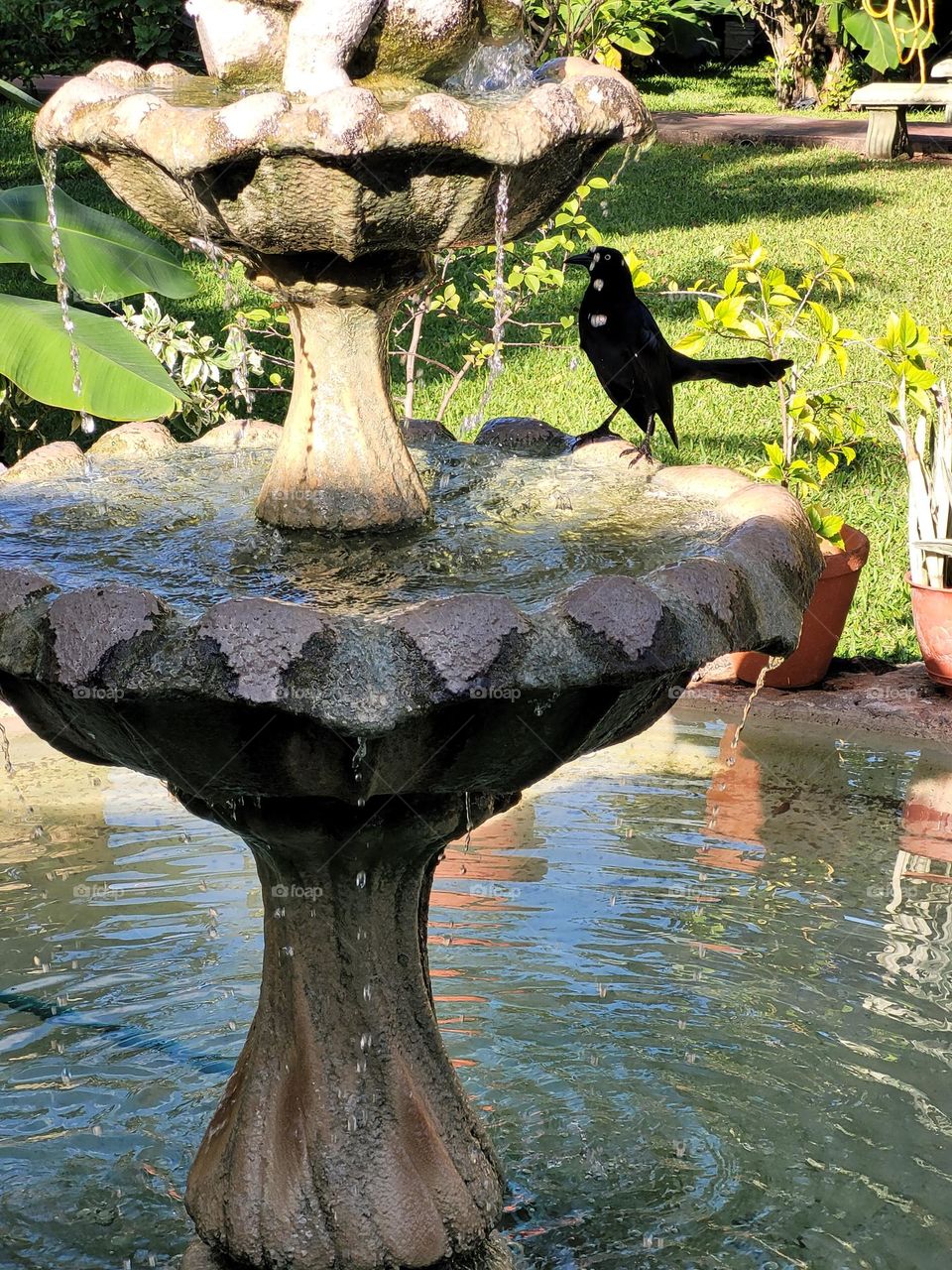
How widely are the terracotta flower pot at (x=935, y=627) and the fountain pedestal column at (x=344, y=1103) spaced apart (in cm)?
305

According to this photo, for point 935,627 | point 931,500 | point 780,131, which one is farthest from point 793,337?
point 780,131

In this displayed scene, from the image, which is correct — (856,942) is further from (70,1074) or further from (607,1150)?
(70,1074)

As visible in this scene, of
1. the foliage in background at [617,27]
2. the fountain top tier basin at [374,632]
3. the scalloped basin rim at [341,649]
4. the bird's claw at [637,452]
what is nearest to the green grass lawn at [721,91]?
the foliage in background at [617,27]

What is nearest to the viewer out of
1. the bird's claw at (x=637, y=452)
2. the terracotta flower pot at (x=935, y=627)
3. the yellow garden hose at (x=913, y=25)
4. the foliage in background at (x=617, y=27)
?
the bird's claw at (x=637, y=452)

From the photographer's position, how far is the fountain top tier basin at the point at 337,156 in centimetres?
238

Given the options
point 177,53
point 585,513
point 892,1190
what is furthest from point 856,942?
point 177,53

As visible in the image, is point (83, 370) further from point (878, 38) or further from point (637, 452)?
point (878, 38)

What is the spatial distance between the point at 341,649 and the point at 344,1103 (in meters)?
1.07

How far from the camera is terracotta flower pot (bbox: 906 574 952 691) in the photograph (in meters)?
5.56

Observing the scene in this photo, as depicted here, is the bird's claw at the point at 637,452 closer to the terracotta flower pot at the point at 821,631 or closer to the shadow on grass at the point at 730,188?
the terracotta flower pot at the point at 821,631

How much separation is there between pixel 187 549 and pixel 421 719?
0.84 metres

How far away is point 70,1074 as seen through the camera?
3.68 m

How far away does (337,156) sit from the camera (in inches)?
93.5

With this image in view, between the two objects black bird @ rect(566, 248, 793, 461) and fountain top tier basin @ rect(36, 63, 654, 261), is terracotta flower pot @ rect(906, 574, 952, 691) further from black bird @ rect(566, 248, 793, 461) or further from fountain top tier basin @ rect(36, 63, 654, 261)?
fountain top tier basin @ rect(36, 63, 654, 261)
